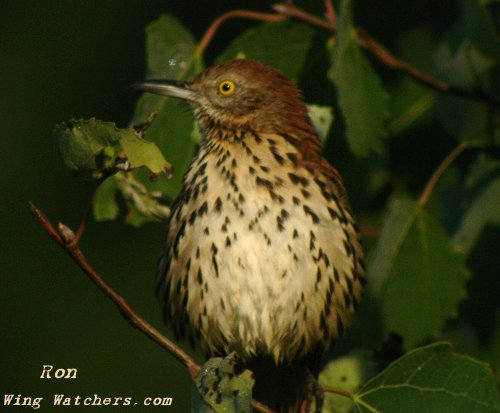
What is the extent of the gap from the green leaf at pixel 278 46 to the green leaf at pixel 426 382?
1.22 metres

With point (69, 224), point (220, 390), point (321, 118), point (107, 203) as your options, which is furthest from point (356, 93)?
point (69, 224)

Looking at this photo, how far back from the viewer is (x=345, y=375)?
13.1 feet

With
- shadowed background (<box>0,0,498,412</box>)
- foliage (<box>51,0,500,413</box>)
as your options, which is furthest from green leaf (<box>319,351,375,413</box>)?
shadowed background (<box>0,0,498,412</box>)

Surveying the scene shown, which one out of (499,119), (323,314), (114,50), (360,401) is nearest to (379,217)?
(499,119)

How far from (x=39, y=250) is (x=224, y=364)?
4.23 metres

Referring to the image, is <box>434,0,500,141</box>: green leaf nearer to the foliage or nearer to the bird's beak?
the foliage

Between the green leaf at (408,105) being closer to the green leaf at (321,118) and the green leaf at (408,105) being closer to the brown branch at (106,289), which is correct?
the green leaf at (321,118)

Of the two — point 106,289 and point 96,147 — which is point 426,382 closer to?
point 106,289

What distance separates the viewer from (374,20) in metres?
5.12

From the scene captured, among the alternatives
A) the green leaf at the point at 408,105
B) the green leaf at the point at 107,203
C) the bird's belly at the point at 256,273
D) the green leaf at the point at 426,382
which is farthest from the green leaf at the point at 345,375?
the green leaf at the point at 408,105

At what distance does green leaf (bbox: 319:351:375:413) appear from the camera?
396 centimetres

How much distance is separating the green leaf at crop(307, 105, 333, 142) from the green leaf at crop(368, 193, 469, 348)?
0.36m

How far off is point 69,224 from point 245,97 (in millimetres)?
3094

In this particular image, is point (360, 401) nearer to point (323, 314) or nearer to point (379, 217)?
point (323, 314)
